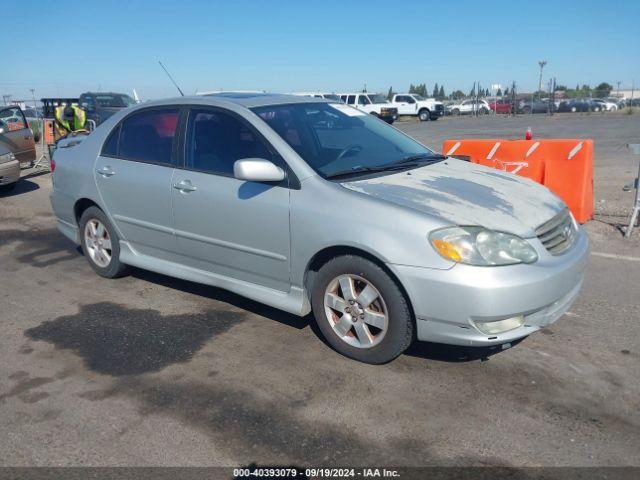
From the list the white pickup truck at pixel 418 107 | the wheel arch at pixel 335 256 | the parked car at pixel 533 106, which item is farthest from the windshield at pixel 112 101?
the parked car at pixel 533 106

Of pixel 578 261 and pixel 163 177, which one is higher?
pixel 163 177

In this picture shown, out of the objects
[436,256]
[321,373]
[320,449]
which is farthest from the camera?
[321,373]

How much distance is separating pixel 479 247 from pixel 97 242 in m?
3.77

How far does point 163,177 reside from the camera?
4.62m

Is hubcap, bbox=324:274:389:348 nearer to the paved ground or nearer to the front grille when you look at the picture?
the paved ground

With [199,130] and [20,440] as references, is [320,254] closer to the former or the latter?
[199,130]

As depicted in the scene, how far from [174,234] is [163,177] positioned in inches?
18.4

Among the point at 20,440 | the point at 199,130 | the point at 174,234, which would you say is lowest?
the point at 20,440

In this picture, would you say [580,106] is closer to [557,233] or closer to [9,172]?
[9,172]

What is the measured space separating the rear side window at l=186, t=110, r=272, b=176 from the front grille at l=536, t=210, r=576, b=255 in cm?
188

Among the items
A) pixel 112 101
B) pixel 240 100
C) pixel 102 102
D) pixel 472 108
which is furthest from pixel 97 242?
pixel 472 108

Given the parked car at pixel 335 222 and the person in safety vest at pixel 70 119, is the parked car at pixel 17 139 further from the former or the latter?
the parked car at pixel 335 222

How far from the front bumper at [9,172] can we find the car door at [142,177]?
19.8 ft

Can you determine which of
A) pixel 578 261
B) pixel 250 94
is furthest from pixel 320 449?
pixel 250 94
